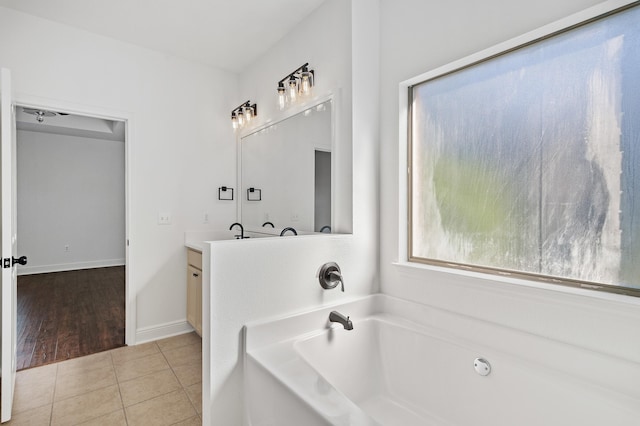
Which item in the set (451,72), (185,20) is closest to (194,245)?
(185,20)

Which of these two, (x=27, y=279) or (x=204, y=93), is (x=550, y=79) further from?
(x=27, y=279)

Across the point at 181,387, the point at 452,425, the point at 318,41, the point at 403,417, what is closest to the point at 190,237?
the point at 181,387

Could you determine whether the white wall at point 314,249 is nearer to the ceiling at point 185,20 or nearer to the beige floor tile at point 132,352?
the ceiling at point 185,20

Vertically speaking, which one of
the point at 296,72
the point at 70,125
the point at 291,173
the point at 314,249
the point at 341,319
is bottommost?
the point at 341,319

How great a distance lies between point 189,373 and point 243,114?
7.65ft

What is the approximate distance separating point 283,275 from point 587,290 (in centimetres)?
129

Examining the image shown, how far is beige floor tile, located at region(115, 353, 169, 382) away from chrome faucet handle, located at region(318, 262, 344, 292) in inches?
61.3

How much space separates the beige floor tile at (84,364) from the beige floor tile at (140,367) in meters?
0.14

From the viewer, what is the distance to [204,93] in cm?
322

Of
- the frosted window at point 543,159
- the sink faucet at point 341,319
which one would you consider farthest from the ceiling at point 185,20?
the sink faucet at point 341,319

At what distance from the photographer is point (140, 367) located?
2.40 m

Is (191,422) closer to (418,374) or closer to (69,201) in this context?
(418,374)

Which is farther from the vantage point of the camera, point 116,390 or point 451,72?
point 116,390

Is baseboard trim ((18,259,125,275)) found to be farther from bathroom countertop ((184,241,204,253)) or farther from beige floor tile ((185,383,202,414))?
beige floor tile ((185,383,202,414))
